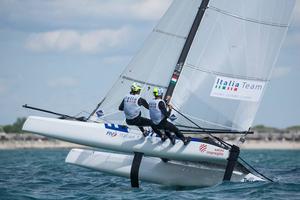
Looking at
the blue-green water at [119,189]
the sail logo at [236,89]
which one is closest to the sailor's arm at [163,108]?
the blue-green water at [119,189]

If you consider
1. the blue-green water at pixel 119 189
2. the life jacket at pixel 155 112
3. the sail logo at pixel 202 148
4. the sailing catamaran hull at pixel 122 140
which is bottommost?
the blue-green water at pixel 119 189

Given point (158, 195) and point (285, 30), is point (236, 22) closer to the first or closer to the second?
point (285, 30)

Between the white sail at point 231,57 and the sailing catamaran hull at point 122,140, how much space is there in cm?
118

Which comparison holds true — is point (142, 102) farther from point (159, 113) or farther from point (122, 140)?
point (122, 140)

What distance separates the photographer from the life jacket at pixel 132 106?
18.1 meters

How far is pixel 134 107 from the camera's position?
1820 centimetres

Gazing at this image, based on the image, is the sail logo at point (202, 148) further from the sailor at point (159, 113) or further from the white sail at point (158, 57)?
the white sail at point (158, 57)

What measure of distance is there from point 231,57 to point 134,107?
299 cm

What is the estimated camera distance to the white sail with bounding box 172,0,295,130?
19.5 metres

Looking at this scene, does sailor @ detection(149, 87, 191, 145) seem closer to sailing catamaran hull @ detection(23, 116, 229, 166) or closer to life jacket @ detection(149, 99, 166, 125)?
life jacket @ detection(149, 99, 166, 125)

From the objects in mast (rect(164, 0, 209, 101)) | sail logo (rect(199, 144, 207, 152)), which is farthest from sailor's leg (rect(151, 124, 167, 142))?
mast (rect(164, 0, 209, 101))

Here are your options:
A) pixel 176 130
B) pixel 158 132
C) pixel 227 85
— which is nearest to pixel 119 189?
pixel 158 132

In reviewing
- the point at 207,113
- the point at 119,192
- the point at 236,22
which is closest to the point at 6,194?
the point at 119,192

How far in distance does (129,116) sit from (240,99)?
3049 millimetres
